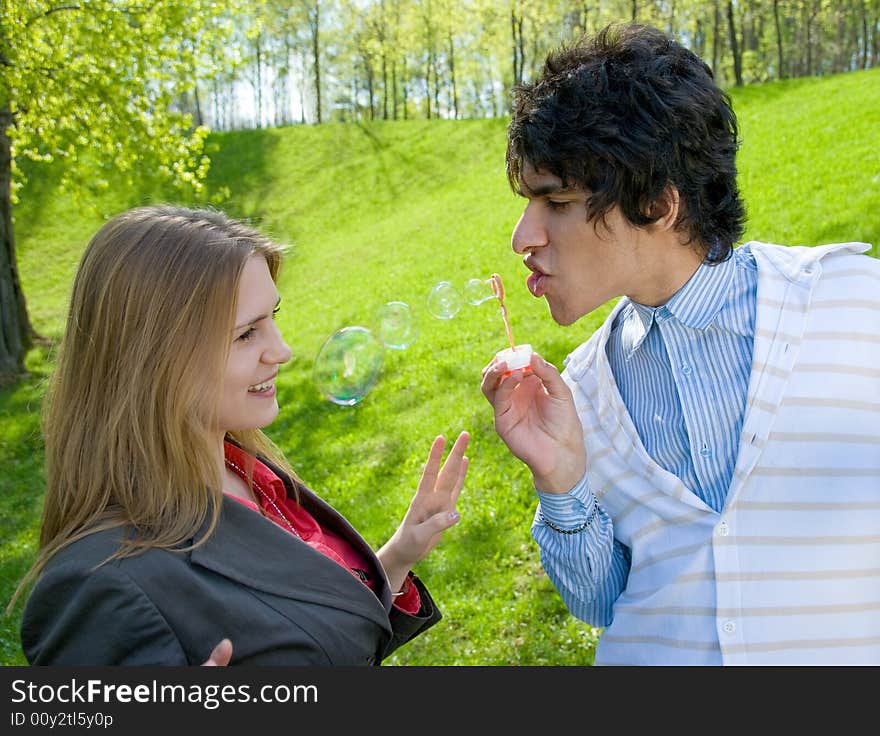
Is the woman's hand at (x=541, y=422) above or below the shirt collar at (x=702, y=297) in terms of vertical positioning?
below

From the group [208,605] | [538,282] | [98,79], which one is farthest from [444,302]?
[98,79]

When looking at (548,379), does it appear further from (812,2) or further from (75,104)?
(812,2)

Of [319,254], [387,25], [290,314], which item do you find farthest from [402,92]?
[290,314]

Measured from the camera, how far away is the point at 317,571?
Answer: 7.52 feet

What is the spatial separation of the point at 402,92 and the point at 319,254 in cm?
3761

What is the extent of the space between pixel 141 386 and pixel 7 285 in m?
13.0

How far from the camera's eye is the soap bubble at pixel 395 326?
4.27 metres

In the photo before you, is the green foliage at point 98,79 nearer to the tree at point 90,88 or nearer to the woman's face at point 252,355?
the tree at point 90,88

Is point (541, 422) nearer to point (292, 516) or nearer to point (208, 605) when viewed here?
point (292, 516)

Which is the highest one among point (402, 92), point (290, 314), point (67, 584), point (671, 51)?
point (402, 92)

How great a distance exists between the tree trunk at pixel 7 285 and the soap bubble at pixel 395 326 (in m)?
10.9

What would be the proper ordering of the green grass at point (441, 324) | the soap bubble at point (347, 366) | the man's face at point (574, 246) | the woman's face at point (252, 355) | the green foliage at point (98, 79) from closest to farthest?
the woman's face at point (252, 355) < the man's face at point (574, 246) < the soap bubble at point (347, 366) < the green grass at point (441, 324) < the green foliage at point (98, 79)

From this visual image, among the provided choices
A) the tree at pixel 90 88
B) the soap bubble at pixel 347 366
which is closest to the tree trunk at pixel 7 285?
the tree at pixel 90 88

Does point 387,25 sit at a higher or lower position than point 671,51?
higher
